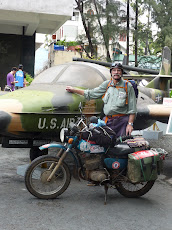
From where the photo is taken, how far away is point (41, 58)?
51.7 m

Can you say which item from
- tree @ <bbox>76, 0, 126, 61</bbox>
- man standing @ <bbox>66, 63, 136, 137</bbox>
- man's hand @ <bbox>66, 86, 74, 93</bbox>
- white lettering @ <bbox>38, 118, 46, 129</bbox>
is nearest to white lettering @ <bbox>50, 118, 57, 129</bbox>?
white lettering @ <bbox>38, 118, 46, 129</bbox>

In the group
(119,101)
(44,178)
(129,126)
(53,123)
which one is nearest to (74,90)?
(53,123)

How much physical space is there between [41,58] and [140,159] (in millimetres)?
47905

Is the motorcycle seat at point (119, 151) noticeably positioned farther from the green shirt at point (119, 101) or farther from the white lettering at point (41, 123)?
the white lettering at point (41, 123)

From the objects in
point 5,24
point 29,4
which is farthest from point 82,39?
point 29,4

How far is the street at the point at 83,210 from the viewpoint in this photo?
442cm

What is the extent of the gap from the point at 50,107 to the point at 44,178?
1.26 m

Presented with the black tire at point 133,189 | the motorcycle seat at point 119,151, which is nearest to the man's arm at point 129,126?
the motorcycle seat at point 119,151

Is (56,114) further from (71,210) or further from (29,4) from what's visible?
(29,4)

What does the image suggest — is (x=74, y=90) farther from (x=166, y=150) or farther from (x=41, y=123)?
(x=166, y=150)

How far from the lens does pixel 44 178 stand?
525 centimetres

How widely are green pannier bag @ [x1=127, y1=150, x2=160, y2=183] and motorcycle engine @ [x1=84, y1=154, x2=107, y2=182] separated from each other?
386 millimetres

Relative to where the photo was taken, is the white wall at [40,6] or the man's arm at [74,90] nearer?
the man's arm at [74,90]

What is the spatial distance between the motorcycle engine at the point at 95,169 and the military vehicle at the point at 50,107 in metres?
1.12
